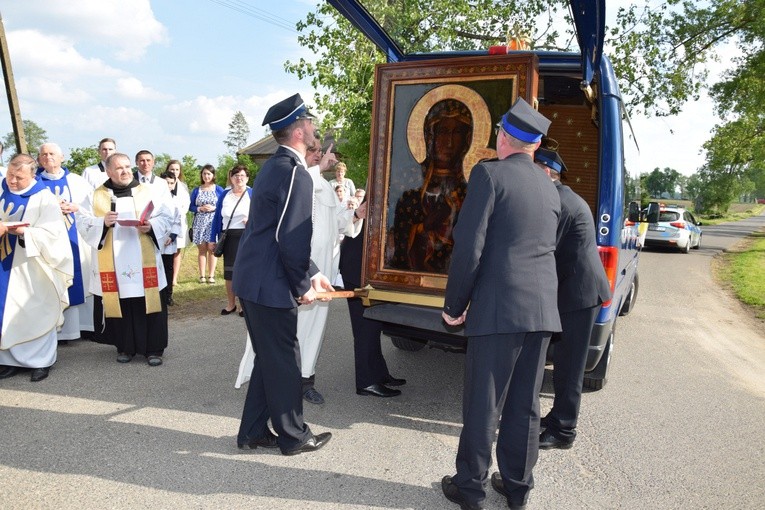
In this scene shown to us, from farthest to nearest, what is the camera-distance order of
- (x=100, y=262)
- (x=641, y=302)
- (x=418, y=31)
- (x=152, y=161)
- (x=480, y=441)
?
(x=418, y=31)
(x=641, y=302)
(x=152, y=161)
(x=100, y=262)
(x=480, y=441)

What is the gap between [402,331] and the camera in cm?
456

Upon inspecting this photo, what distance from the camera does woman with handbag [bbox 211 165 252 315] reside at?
7422mm

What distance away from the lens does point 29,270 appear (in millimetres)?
5289

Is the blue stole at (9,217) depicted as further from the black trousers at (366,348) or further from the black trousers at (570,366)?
the black trousers at (570,366)

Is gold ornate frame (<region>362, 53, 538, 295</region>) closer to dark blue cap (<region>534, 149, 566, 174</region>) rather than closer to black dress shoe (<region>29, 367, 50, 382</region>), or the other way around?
dark blue cap (<region>534, 149, 566, 174</region>)

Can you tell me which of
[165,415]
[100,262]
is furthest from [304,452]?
[100,262]

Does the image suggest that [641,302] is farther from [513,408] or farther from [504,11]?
[504,11]

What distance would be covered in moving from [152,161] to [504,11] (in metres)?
13.9

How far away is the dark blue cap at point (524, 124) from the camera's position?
3.02 m

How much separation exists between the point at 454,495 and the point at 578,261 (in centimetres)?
165

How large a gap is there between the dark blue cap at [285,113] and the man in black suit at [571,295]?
152cm

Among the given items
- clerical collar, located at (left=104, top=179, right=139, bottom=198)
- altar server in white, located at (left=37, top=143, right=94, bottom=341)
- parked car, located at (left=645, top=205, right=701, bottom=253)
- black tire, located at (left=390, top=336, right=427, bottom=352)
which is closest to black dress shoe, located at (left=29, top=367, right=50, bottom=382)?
altar server in white, located at (left=37, top=143, right=94, bottom=341)

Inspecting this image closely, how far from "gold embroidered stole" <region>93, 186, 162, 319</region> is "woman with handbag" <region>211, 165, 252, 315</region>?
4.48ft

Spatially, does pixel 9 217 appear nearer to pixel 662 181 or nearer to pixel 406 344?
pixel 406 344
